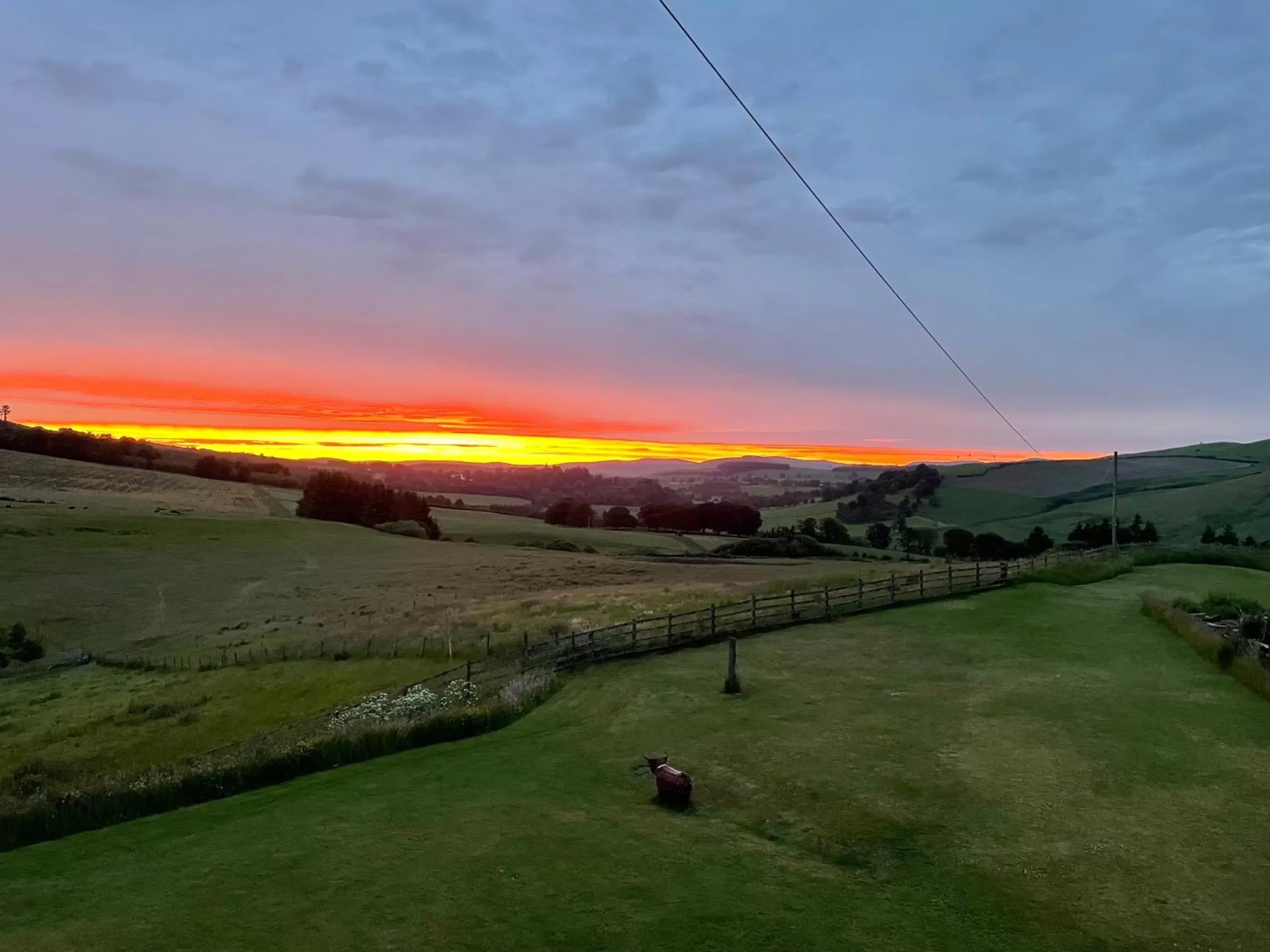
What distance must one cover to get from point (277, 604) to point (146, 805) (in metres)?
41.6

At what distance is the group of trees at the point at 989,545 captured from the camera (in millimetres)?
105750

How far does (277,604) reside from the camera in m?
55.2

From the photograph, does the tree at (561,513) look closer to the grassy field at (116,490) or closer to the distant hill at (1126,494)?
the grassy field at (116,490)

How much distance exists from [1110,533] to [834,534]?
3908cm

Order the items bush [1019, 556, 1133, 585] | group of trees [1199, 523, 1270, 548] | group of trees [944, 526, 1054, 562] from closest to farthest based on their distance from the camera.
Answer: bush [1019, 556, 1133, 585] < group of trees [1199, 523, 1270, 548] < group of trees [944, 526, 1054, 562]

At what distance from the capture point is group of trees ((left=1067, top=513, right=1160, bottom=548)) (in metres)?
102

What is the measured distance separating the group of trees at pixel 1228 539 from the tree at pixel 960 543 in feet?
94.4

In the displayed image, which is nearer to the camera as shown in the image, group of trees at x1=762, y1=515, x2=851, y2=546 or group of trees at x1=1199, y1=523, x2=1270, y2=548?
group of trees at x1=1199, y1=523, x2=1270, y2=548

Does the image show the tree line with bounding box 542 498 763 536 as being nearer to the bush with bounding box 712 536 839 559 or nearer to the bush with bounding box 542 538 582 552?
the bush with bounding box 712 536 839 559

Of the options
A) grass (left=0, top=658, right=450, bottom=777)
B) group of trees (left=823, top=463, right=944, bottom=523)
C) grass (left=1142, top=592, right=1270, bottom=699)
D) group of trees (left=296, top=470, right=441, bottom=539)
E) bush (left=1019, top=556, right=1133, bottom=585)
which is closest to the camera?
grass (left=1142, top=592, right=1270, bottom=699)

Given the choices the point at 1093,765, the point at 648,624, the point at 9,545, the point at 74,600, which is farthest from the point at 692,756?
the point at 9,545

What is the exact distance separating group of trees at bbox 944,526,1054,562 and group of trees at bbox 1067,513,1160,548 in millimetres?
3861

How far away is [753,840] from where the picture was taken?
13719 millimetres

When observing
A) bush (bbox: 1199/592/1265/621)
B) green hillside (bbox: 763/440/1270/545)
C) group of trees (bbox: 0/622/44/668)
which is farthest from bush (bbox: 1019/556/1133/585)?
green hillside (bbox: 763/440/1270/545)
